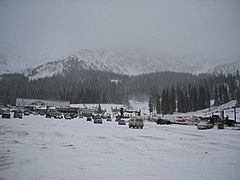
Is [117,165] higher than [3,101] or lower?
lower

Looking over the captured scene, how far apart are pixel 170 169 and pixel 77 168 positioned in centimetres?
372

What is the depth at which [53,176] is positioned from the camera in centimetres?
991

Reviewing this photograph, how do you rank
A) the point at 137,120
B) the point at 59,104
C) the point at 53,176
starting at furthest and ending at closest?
1. the point at 59,104
2. the point at 137,120
3. the point at 53,176

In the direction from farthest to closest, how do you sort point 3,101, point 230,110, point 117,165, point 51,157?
point 3,101 < point 230,110 < point 51,157 < point 117,165

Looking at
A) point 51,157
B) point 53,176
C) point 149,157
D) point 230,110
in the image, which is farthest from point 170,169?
point 230,110

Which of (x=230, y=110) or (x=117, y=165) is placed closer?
(x=117, y=165)

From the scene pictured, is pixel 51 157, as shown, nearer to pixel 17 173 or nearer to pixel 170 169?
pixel 17 173

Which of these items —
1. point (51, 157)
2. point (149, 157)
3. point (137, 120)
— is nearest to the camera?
point (51, 157)

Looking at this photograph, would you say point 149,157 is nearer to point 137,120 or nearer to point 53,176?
point 53,176

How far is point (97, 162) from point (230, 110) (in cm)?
10613

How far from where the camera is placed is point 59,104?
→ 176 m

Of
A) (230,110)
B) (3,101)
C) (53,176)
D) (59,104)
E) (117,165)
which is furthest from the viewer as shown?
(3,101)

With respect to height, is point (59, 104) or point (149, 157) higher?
point (59, 104)

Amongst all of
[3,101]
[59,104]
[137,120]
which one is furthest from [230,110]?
[3,101]
